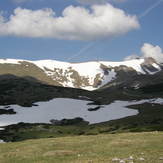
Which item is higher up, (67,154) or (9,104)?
(9,104)

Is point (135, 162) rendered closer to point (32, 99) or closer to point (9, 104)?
point (9, 104)

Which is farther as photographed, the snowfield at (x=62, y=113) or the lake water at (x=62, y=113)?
the lake water at (x=62, y=113)

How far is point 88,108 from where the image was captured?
407 feet

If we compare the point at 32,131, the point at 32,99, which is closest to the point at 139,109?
the point at 32,131

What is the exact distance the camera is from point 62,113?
11781cm

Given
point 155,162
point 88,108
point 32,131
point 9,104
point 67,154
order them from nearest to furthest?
point 155,162 < point 67,154 < point 32,131 < point 88,108 < point 9,104

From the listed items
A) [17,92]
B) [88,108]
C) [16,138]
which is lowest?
[16,138]

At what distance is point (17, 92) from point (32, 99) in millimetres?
28538

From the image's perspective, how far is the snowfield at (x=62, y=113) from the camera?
339 ft

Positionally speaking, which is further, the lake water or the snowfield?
the lake water

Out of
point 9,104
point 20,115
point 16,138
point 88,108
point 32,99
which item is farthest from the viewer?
point 32,99

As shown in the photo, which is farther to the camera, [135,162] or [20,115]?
[20,115]

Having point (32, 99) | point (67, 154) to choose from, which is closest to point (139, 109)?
point (32, 99)

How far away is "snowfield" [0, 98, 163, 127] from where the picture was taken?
103 m
